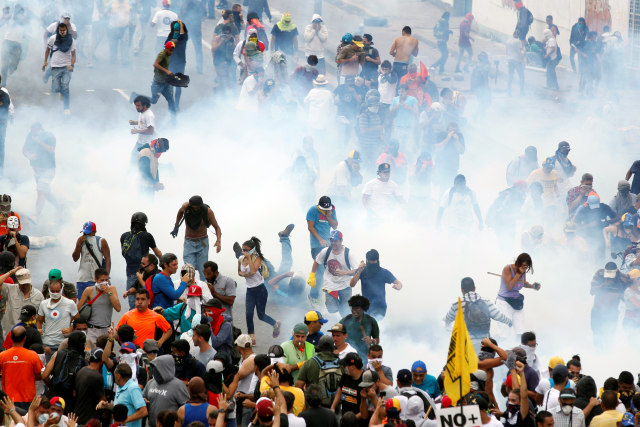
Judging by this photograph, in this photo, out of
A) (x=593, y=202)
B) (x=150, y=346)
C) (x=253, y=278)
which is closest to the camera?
(x=150, y=346)

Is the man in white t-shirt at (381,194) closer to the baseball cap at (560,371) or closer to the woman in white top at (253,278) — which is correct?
the woman in white top at (253,278)

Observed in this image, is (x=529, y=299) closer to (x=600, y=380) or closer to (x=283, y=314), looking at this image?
(x=600, y=380)

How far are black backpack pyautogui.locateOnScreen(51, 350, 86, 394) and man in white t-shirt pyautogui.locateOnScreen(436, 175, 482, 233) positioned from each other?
731 cm

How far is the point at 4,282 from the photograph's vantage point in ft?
38.2

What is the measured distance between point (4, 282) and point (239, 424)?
294 centimetres

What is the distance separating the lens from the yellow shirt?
9067mm

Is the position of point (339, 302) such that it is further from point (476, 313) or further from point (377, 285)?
point (476, 313)

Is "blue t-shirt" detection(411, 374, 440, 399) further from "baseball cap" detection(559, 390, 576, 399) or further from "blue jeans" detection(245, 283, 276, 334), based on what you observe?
"blue jeans" detection(245, 283, 276, 334)

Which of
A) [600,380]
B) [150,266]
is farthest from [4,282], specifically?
[600,380]

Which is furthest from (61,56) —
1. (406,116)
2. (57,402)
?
(57,402)

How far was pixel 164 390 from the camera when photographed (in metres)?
9.34

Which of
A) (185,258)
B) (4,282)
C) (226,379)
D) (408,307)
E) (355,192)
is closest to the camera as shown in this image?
(226,379)

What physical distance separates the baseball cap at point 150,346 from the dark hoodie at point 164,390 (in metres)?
0.55

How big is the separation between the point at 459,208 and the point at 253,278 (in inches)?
166
